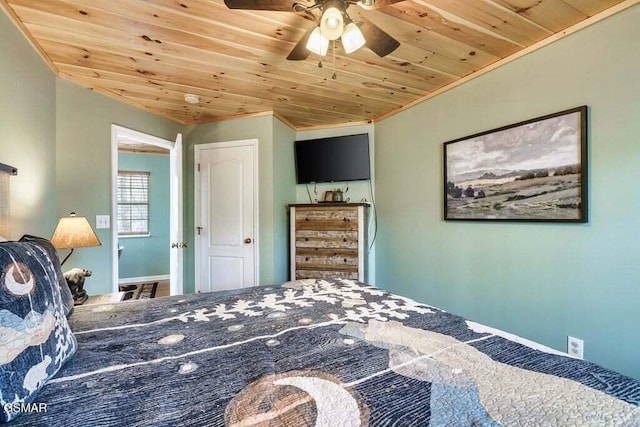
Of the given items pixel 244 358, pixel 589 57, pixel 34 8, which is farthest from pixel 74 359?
pixel 589 57

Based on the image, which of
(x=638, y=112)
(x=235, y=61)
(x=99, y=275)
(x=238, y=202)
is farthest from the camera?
(x=238, y=202)

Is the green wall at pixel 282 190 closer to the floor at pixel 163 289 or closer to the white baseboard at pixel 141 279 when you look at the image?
the floor at pixel 163 289

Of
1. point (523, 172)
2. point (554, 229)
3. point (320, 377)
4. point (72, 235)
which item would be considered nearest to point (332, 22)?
point (320, 377)

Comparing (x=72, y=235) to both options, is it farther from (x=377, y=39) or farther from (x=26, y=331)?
(x=377, y=39)

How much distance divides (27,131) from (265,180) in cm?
186

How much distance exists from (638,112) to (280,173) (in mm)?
2773

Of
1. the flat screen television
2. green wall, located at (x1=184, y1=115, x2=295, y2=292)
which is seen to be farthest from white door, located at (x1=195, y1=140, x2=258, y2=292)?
the flat screen television

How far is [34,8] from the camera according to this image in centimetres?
161

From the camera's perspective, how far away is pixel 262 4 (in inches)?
51.8

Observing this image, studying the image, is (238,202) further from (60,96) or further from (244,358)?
(244,358)

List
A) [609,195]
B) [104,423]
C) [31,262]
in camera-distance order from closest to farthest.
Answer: [104,423] < [31,262] < [609,195]

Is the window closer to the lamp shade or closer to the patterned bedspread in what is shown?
the lamp shade

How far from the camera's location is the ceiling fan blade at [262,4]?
1.30m

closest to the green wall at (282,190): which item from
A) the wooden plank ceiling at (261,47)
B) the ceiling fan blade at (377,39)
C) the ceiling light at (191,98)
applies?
the wooden plank ceiling at (261,47)
